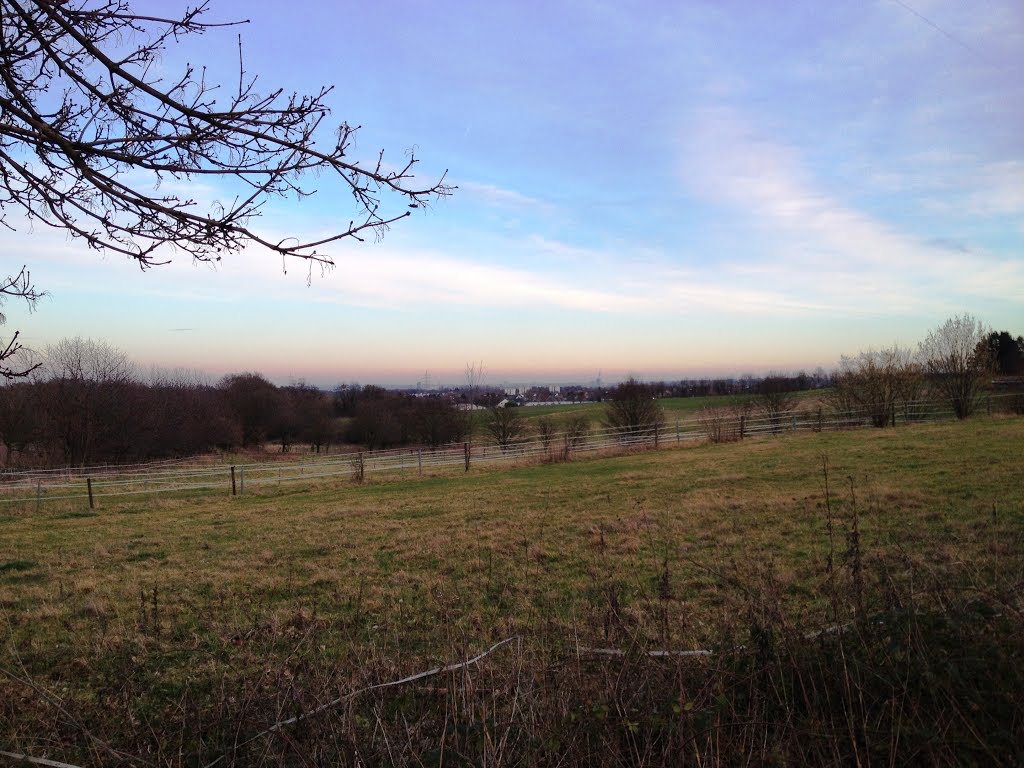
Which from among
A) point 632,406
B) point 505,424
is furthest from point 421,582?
point 505,424

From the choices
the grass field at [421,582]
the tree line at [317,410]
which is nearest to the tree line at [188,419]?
the tree line at [317,410]

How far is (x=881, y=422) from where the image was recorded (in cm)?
2894

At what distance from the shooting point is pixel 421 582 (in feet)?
22.4

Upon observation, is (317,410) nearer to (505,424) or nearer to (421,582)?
(505,424)

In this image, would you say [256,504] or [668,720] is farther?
[256,504]

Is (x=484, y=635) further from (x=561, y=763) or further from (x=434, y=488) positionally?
(x=434, y=488)

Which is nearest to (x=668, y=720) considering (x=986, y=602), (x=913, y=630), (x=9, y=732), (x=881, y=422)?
(x=913, y=630)

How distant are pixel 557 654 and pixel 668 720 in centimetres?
102

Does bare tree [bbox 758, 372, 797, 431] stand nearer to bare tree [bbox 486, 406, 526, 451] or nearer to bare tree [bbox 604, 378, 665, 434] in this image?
bare tree [bbox 604, 378, 665, 434]

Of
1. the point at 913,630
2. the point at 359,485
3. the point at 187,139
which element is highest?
the point at 187,139

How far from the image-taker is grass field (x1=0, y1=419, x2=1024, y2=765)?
2804mm

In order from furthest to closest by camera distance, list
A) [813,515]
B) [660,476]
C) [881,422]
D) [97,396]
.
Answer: [97,396] → [881,422] → [660,476] → [813,515]

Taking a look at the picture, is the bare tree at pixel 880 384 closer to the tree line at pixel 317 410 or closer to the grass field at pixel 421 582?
the tree line at pixel 317 410

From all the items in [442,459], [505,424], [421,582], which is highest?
[505,424]
